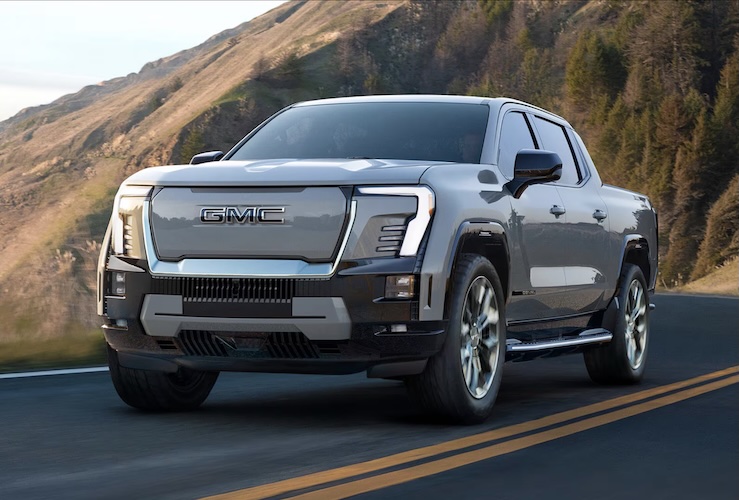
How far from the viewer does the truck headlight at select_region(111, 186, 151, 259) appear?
293 inches

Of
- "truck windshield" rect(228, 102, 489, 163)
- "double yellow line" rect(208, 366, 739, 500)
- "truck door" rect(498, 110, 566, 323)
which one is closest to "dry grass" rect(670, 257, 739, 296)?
"double yellow line" rect(208, 366, 739, 500)

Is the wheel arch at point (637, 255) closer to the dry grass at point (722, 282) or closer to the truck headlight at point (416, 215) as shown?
the truck headlight at point (416, 215)

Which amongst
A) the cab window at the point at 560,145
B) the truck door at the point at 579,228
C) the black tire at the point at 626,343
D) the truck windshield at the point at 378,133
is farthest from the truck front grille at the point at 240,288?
the black tire at the point at 626,343

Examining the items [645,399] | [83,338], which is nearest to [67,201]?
[83,338]

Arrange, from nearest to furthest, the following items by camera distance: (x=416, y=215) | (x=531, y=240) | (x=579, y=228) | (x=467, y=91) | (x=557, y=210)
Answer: (x=416, y=215) → (x=531, y=240) → (x=557, y=210) → (x=579, y=228) → (x=467, y=91)

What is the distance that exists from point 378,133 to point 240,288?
6.14 feet

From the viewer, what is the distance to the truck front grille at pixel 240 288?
702 cm

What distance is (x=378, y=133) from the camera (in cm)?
858

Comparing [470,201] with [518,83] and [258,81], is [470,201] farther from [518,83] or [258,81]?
[258,81]

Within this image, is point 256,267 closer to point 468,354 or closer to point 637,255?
point 468,354

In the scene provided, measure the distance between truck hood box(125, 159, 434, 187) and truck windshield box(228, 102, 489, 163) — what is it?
806 millimetres

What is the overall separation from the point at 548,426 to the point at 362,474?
203 centimetres

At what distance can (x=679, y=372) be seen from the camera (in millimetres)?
11305

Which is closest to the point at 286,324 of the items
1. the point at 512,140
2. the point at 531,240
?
the point at 531,240
